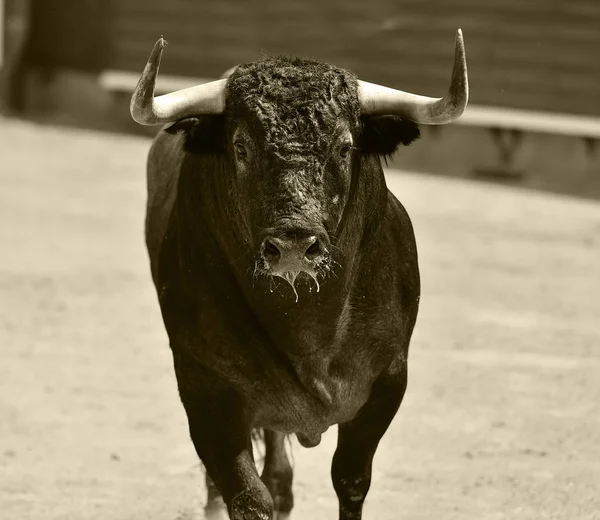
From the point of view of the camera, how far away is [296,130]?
3559 mm

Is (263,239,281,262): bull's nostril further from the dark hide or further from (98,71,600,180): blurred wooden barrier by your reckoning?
(98,71,600,180): blurred wooden barrier

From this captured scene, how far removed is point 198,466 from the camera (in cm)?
523

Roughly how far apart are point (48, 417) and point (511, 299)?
349 centimetres

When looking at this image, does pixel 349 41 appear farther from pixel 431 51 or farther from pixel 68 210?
pixel 68 210

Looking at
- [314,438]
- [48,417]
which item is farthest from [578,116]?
[314,438]

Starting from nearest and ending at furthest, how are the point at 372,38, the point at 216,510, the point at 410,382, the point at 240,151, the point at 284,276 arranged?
the point at 284,276, the point at 240,151, the point at 216,510, the point at 410,382, the point at 372,38

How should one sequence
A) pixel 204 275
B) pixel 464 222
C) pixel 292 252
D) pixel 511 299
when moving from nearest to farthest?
1. pixel 292 252
2. pixel 204 275
3. pixel 511 299
4. pixel 464 222

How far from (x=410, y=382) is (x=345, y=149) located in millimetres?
2953

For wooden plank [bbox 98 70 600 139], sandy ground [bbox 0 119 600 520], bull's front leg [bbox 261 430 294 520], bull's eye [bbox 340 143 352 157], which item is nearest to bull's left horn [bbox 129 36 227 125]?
bull's eye [bbox 340 143 352 157]

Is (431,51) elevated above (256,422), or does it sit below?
below

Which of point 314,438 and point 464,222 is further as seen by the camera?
point 464,222

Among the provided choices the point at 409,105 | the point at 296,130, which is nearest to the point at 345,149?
the point at 296,130

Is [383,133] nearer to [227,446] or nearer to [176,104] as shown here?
[176,104]

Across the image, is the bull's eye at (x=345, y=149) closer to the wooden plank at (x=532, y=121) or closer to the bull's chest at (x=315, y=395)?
the bull's chest at (x=315, y=395)
